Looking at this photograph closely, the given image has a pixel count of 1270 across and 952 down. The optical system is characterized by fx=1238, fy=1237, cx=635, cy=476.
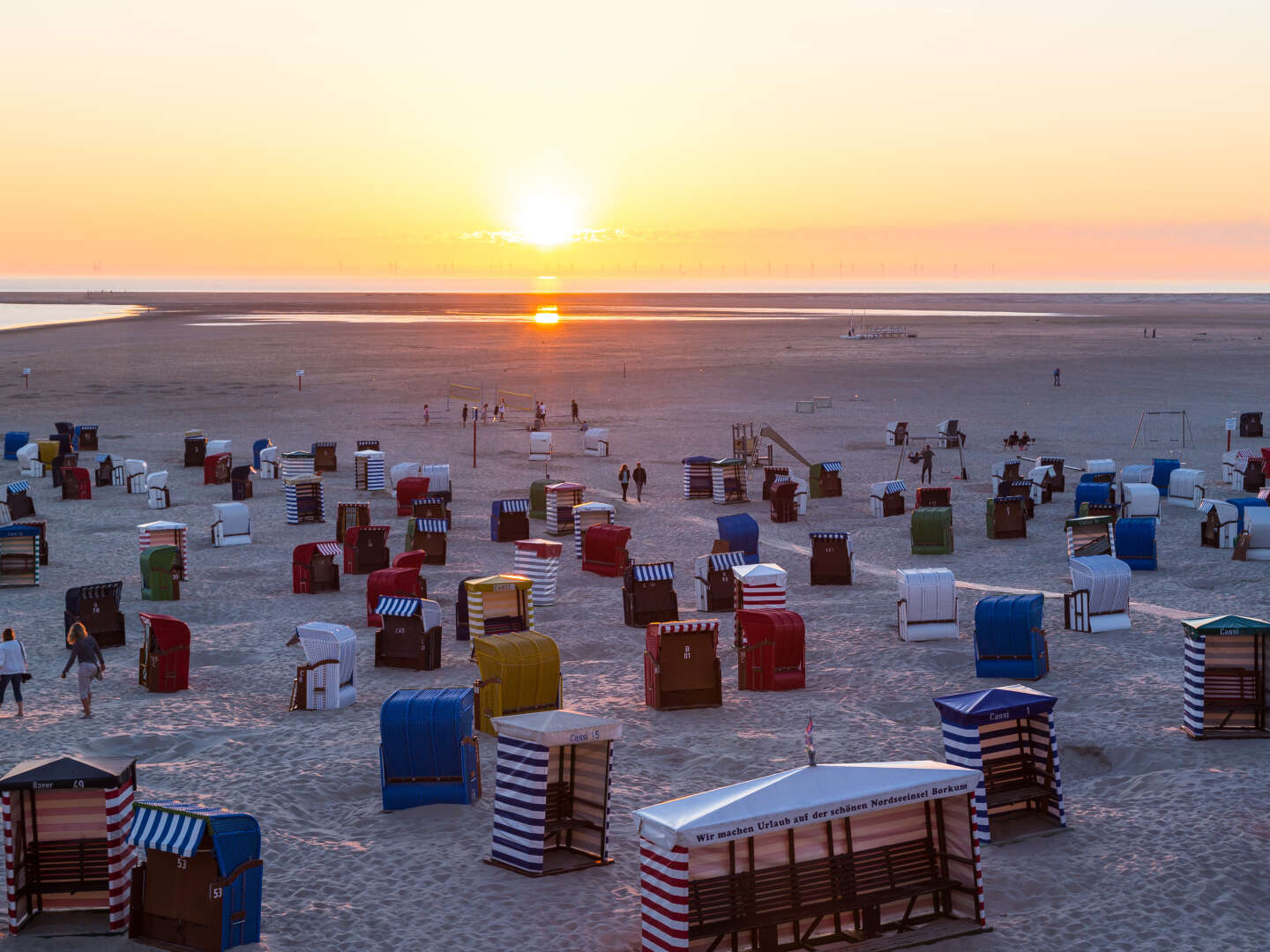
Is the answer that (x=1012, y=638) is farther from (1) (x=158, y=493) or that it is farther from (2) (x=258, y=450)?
(2) (x=258, y=450)

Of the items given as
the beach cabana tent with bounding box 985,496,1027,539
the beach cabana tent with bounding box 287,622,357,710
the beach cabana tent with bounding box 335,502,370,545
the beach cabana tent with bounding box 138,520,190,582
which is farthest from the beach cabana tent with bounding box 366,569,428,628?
the beach cabana tent with bounding box 985,496,1027,539

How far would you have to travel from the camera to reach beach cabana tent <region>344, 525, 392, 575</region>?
34.9 metres

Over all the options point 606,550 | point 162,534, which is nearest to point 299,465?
point 162,534

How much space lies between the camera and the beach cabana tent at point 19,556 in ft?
109

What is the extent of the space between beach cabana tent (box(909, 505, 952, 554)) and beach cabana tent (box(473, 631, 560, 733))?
60.9 ft

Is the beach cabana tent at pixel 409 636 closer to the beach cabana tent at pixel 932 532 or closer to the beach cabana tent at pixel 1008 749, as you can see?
the beach cabana tent at pixel 1008 749

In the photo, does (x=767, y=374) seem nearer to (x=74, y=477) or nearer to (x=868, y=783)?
(x=74, y=477)

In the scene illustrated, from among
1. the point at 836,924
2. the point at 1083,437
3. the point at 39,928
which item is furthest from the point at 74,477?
the point at 1083,437

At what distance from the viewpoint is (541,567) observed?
31.0 m

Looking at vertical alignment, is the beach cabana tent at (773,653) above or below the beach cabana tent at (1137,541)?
below

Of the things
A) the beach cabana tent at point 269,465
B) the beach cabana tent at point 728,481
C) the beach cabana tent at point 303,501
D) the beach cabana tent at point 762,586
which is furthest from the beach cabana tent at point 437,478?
the beach cabana tent at point 762,586

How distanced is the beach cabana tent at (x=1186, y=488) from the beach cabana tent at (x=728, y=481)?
15066 millimetres

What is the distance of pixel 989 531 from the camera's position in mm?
38750

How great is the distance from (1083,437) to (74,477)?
47.2 meters
